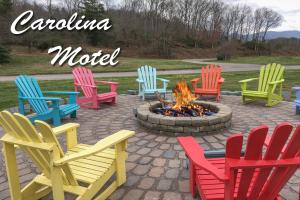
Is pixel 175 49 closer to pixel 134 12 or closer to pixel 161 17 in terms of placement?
pixel 161 17

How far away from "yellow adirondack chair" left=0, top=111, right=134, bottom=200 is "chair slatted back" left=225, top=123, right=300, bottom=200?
3.55 feet

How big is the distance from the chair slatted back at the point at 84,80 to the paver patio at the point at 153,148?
1.38ft

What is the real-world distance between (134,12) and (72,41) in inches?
499

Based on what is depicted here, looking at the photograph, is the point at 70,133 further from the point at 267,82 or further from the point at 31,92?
the point at 267,82

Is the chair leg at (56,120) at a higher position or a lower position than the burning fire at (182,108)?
lower

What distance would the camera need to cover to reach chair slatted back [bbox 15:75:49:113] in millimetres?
4934

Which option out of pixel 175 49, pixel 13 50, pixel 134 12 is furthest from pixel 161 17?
pixel 13 50

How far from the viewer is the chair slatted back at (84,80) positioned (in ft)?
20.2

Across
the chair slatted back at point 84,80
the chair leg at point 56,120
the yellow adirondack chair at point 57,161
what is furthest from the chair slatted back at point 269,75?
the yellow adirondack chair at point 57,161

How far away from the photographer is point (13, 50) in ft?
80.7

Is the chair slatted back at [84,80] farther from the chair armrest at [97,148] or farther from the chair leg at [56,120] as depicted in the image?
the chair armrest at [97,148]

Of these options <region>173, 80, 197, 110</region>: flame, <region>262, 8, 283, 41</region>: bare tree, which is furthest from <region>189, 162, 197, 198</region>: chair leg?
<region>262, 8, 283, 41</region>: bare tree

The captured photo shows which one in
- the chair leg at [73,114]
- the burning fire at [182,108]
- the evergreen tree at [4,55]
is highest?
the evergreen tree at [4,55]

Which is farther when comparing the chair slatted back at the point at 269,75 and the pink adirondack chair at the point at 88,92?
the chair slatted back at the point at 269,75
